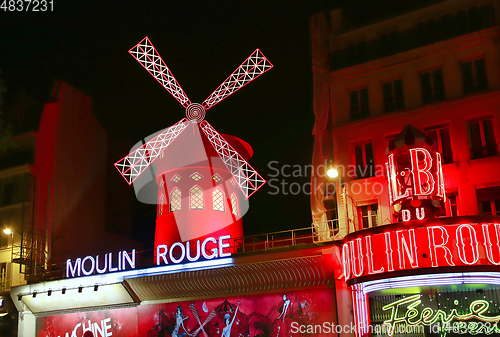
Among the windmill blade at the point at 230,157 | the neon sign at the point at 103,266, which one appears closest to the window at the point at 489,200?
the windmill blade at the point at 230,157

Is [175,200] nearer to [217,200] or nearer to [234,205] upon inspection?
[217,200]

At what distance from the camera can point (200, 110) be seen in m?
17.6

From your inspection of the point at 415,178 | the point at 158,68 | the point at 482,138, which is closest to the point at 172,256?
the point at 158,68

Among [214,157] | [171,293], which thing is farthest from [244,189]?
[171,293]

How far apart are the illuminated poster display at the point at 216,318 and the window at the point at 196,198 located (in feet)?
10.9

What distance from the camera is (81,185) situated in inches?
800

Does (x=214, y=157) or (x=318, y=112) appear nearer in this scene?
(x=318, y=112)

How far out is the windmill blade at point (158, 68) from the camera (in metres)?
17.8

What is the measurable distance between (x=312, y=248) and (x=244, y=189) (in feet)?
20.4

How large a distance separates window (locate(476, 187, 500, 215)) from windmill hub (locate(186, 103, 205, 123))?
9343 millimetres

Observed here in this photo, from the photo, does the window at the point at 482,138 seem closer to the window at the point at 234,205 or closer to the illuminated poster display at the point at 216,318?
the illuminated poster display at the point at 216,318

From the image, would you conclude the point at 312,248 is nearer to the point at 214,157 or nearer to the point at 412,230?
the point at 412,230

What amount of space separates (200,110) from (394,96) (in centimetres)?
696

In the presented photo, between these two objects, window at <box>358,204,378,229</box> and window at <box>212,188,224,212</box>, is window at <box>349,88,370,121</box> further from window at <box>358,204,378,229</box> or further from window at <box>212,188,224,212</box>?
window at <box>212,188,224,212</box>
